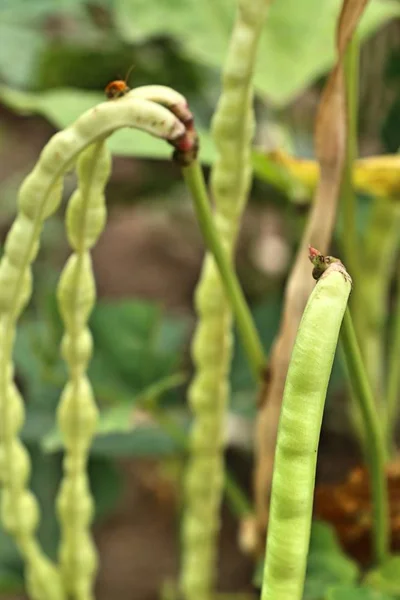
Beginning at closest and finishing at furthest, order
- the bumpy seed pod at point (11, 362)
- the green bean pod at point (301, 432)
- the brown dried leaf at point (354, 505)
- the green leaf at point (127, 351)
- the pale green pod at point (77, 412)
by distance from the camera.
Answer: the green bean pod at point (301, 432), the bumpy seed pod at point (11, 362), the pale green pod at point (77, 412), the brown dried leaf at point (354, 505), the green leaf at point (127, 351)

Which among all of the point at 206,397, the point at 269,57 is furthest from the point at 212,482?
the point at 269,57

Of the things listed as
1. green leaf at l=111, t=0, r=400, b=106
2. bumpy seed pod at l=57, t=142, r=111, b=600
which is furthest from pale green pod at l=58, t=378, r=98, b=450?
green leaf at l=111, t=0, r=400, b=106

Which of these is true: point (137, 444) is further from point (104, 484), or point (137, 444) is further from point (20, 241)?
point (20, 241)

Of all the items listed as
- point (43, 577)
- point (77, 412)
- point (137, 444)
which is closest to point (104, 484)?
point (137, 444)

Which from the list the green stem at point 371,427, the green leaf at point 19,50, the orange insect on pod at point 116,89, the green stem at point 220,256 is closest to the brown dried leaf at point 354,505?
the green stem at point 371,427

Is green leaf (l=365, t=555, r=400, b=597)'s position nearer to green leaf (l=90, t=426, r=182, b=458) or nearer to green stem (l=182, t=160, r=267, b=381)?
green stem (l=182, t=160, r=267, b=381)

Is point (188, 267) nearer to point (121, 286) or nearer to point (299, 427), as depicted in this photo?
point (121, 286)

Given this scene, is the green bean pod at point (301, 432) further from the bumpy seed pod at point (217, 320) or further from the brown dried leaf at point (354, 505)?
the brown dried leaf at point (354, 505)
